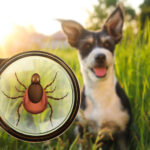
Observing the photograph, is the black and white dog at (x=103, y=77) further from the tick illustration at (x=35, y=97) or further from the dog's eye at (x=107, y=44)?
the tick illustration at (x=35, y=97)

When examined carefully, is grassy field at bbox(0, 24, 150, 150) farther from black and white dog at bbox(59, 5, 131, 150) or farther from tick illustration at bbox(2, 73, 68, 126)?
tick illustration at bbox(2, 73, 68, 126)

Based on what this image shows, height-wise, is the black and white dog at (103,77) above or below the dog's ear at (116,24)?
below

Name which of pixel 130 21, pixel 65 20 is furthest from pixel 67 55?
pixel 130 21

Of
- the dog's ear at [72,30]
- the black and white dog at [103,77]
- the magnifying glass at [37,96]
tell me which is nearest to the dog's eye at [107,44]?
the black and white dog at [103,77]

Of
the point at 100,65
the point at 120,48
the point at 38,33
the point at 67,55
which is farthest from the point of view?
the point at 120,48

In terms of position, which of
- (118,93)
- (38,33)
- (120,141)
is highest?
(38,33)

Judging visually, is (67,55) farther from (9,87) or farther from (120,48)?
(9,87)
